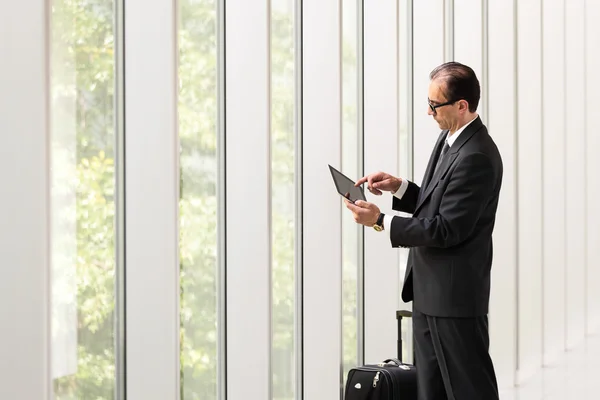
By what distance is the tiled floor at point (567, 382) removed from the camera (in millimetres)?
6043

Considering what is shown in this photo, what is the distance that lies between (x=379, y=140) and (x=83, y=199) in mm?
2626

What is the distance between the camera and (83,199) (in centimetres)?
314

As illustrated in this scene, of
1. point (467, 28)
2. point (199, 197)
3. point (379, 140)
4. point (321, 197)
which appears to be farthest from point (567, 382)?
point (199, 197)

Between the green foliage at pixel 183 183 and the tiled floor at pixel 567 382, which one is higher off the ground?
the green foliage at pixel 183 183

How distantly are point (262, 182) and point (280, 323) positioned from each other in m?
0.98

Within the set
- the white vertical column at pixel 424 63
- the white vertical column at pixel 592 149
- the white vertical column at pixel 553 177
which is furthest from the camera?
the white vertical column at pixel 592 149

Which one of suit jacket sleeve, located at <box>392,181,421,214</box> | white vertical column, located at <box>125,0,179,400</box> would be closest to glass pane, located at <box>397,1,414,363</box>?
suit jacket sleeve, located at <box>392,181,421,214</box>

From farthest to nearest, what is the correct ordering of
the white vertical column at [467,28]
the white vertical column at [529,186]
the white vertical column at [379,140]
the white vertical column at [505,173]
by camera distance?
the white vertical column at [529,186] → the white vertical column at [505,173] → the white vertical column at [467,28] → the white vertical column at [379,140]

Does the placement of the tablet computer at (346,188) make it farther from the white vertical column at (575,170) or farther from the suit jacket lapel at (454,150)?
the white vertical column at (575,170)

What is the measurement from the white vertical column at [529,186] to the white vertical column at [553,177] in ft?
0.77

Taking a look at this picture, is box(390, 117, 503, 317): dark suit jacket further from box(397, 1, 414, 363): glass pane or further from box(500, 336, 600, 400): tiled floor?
box(500, 336, 600, 400): tiled floor

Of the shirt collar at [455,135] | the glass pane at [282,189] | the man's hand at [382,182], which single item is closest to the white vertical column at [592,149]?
the glass pane at [282,189]

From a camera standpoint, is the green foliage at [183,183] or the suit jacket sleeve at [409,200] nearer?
the green foliage at [183,183]

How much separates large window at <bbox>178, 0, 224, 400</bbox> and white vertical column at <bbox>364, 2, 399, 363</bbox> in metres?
1.69
